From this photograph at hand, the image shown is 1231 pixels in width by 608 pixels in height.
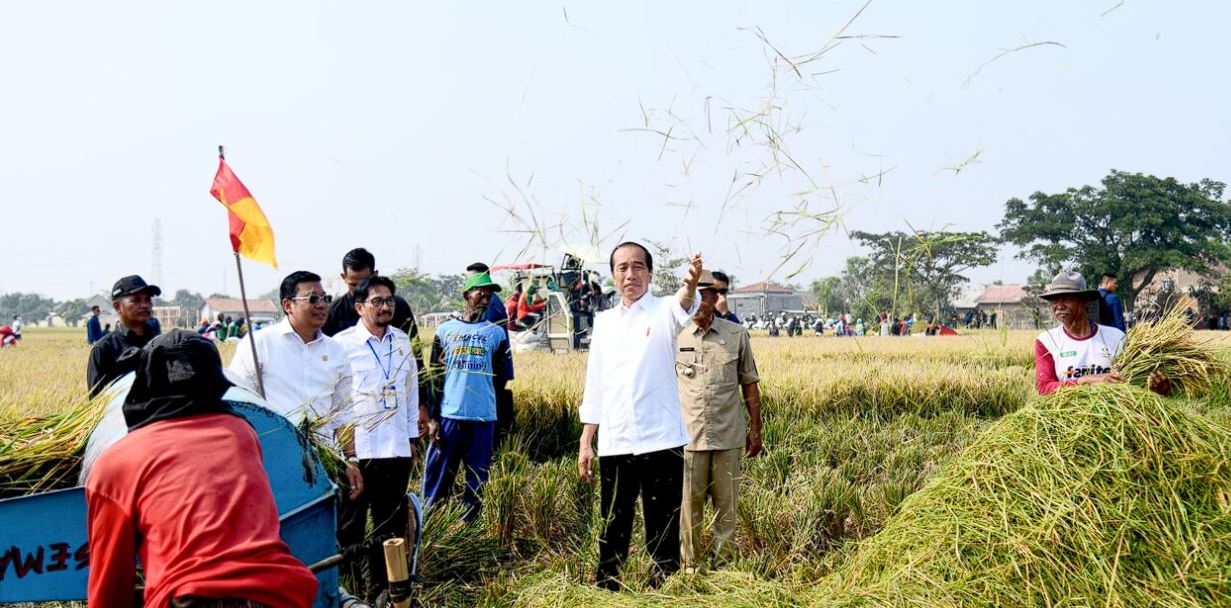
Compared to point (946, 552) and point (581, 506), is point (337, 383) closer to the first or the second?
point (581, 506)

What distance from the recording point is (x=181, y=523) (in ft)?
7.34

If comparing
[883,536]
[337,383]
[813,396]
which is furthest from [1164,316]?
[337,383]

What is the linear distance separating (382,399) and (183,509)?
2.47 m

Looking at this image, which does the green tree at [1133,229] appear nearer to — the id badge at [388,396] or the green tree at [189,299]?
the id badge at [388,396]

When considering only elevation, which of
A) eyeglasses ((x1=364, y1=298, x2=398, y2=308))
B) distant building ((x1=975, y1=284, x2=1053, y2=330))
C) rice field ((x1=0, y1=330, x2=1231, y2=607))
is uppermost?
distant building ((x1=975, y1=284, x2=1053, y2=330))

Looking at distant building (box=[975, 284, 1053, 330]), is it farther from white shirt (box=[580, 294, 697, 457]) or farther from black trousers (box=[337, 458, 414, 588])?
black trousers (box=[337, 458, 414, 588])

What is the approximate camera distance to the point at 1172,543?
3.15m

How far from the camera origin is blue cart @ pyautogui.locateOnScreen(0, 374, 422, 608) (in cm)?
270

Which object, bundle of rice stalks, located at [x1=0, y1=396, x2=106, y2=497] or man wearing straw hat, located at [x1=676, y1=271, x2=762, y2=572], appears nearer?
bundle of rice stalks, located at [x1=0, y1=396, x2=106, y2=497]

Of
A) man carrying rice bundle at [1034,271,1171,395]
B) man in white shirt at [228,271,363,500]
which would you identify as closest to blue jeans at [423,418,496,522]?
man in white shirt at [228,271,363,500]

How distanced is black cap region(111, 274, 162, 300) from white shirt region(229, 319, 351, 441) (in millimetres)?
1440

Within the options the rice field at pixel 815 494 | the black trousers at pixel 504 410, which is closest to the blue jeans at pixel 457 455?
the rice field at pixel 815 494

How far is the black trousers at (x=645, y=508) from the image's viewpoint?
4184 millimetres

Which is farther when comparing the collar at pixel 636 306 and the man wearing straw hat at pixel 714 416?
the man wearing straw hat at pixel 714 416
